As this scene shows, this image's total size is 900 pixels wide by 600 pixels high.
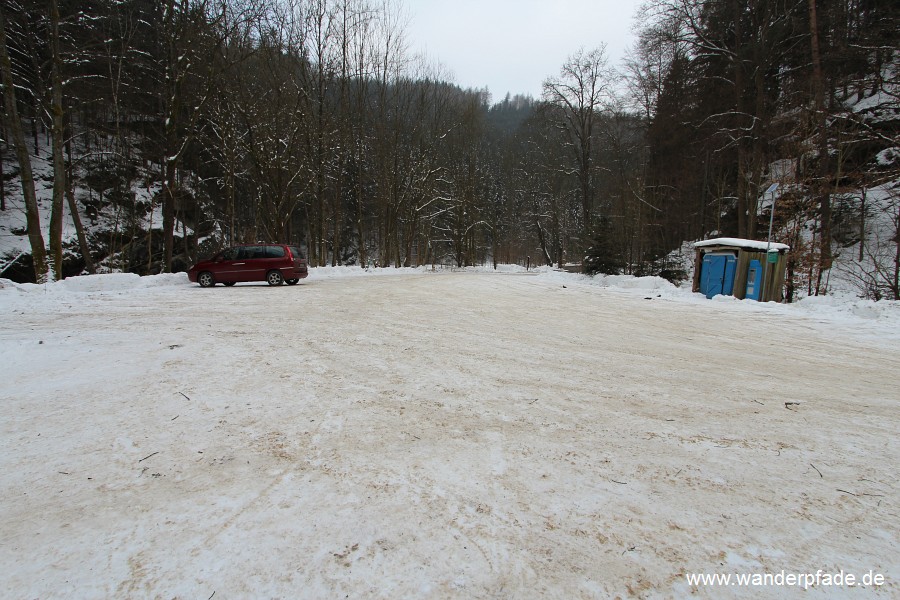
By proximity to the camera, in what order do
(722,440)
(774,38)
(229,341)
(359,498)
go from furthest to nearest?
(774,38)
(229,341)
(722,440)
(359,498)

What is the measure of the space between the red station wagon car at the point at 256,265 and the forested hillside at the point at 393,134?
4.97 metres

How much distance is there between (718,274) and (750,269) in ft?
3.00

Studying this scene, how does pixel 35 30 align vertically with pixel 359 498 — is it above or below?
above

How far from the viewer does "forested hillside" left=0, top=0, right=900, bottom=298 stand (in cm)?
1623

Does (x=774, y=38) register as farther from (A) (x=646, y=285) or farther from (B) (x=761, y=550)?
(B) (x=761, y=550)

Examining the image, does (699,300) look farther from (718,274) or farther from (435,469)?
(435,469)

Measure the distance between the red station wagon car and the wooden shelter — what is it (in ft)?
54.8

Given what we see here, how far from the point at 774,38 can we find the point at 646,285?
44.7 ft

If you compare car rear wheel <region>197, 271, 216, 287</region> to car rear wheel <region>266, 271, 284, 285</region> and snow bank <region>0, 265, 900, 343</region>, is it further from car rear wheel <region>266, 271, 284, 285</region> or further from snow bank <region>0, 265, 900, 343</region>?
car rear wheel <region>266, 271, 284, 285</region>

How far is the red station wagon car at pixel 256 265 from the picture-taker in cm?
1652

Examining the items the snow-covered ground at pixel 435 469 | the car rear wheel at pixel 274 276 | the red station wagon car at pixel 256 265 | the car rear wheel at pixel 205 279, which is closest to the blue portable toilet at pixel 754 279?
the snow-covered ground at pixel 435 469

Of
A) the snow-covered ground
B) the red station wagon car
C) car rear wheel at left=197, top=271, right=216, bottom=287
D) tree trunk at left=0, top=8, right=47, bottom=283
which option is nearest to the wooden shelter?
the snow-covered ground

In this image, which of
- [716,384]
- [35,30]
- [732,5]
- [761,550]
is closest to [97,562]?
[761,550]

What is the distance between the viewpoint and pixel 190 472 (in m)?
2.65
